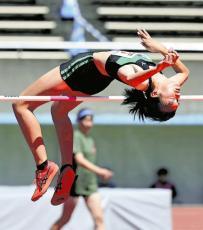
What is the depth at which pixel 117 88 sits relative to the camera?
970 cm

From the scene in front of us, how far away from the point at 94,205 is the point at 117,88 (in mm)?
2902

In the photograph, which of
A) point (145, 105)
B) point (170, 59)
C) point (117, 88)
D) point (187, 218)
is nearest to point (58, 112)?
point (145, 105)

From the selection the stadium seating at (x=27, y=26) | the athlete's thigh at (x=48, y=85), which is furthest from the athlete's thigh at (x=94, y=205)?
the stadium seating at (x=27, y=26)

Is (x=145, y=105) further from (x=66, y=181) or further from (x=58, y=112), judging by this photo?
(x=66, y=181)

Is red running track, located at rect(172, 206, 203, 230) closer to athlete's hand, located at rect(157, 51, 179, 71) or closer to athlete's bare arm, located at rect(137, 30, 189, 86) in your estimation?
athlete's bare arm, located at rect(137, 30, 189, 86)

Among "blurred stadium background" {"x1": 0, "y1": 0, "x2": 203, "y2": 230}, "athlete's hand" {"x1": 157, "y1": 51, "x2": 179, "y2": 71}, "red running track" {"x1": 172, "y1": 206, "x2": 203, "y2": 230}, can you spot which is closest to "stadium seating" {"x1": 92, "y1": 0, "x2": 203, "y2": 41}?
"blurred stadium background" {"x1": 0, "y1": 0, "x2": 203, "y2": 230}

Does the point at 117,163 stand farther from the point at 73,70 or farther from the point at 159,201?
the point at 73,70

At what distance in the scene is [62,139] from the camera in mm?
5695

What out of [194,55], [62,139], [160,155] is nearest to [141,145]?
[160,155]

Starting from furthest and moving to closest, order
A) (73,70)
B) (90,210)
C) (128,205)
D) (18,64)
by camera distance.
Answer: (18,64) < (128,205) < (90,210) < (73,70)

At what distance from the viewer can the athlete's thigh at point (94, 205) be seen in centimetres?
693

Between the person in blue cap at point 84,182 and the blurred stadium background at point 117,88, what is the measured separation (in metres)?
2.62

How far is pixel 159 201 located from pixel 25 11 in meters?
3.10

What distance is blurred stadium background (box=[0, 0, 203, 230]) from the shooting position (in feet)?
31.8
